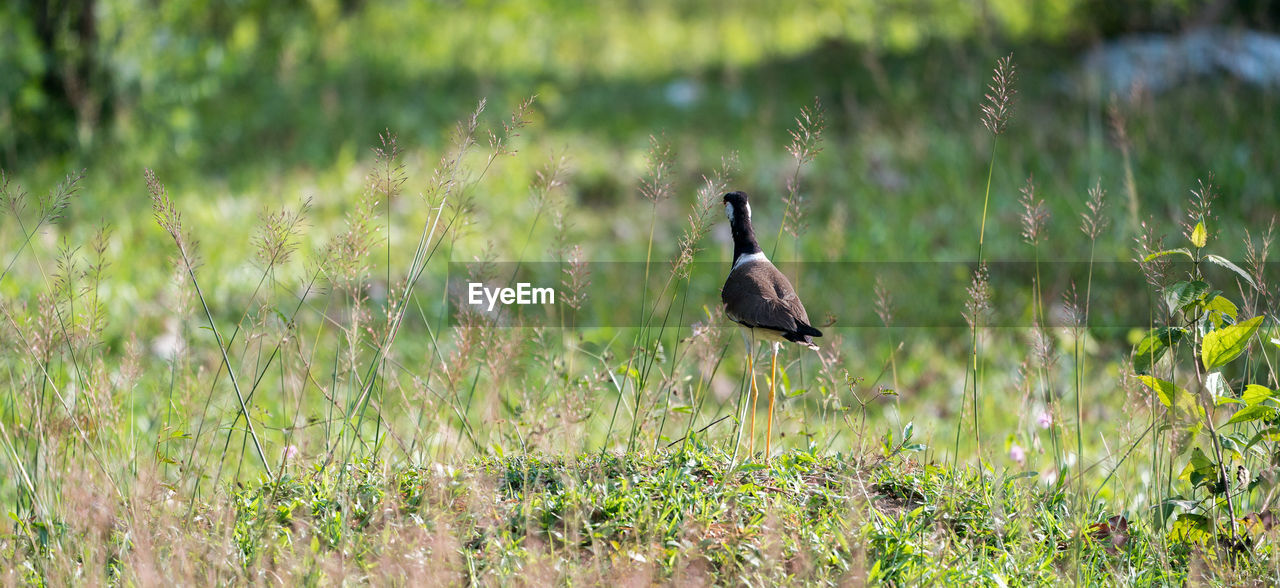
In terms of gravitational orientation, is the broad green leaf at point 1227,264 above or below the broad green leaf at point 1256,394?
above

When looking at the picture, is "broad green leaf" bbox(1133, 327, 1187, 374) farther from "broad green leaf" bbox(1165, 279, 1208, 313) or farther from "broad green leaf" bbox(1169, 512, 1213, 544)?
"broad green leaf" bbox(1169, 512, 1213, 544)

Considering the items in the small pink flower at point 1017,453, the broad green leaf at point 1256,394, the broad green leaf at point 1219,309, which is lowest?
the small pink flower at point 1017,453

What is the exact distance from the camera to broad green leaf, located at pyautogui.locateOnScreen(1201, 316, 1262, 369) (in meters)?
2.28

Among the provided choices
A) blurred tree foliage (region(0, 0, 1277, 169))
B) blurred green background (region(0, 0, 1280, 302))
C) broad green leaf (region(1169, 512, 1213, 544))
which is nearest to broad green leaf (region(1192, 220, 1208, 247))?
broad green leaf (region(1169, 512, 1213, 544))

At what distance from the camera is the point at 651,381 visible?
14.1 feet

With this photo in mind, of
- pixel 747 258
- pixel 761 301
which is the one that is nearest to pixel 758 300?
pixel 761 301

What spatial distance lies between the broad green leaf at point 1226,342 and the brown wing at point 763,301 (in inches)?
34.4

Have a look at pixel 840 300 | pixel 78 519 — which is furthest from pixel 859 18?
pixel 78 519

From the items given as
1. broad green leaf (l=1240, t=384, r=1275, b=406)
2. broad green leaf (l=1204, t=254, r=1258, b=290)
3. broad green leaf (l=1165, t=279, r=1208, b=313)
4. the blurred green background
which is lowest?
broad green leaf (l=1240, t=384, r=1275, b=406)

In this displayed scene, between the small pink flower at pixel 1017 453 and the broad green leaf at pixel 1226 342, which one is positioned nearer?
the broad green leaf at pixel 1226 342

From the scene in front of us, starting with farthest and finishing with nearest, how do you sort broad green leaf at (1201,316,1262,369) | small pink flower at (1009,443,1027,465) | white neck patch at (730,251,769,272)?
small pink flower at (1009,443,1027,465), white neck patch at (730,251,769,272), broad green leaf at (1201,316,1262,369)

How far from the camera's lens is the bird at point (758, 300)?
87.2 inches

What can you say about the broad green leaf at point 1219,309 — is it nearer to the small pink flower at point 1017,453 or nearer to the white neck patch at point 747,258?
the small pink flower at point 1017,453

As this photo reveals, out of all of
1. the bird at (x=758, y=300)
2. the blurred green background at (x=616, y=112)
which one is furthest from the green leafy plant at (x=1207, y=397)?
the blurred green background at (x=616, y=112)
